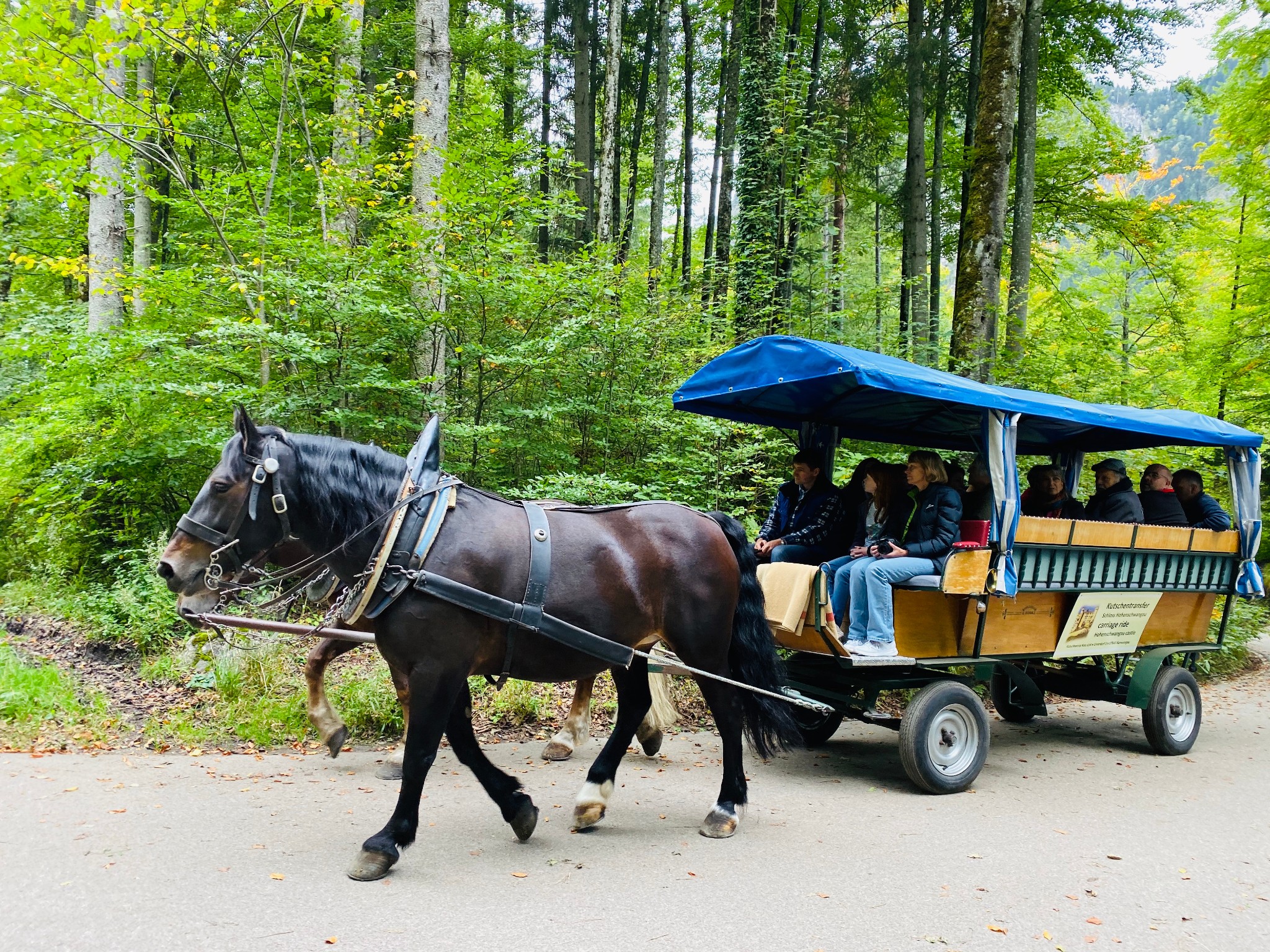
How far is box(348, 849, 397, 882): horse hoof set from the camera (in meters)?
3.35

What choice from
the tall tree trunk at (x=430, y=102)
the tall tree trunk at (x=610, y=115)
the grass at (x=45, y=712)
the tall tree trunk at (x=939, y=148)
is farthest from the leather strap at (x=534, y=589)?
the tall tree trunk at (x=610, y=115)

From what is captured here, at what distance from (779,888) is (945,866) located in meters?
0.91

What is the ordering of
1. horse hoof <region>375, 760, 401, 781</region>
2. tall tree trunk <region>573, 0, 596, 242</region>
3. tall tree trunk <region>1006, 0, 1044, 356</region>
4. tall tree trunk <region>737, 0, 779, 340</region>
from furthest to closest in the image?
tall tree trunk <region>573, 0, 596, 242</region>, tall tree trunk <region>1006, 0, 1044, 356</region>, tall tree trunk <region>737, 0, 779, 340</region>, horse hoof <region>375, 760, 401, 781</region>

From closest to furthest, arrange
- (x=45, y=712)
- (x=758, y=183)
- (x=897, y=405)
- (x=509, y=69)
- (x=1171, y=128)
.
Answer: (x=45, y=712)
(x=897, y=405)
(x=758, y=183)
(x=509, y=69)
(x=1171, y=128)

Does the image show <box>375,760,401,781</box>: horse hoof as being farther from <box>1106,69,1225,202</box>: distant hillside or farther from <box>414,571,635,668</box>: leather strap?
<box>1106,69,1225,202</box>: distant hillside

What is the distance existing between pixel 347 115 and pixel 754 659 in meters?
7.57

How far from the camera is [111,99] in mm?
7461

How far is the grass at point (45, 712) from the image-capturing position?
5.03 metres

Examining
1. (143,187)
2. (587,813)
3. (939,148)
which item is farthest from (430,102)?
(939,148)

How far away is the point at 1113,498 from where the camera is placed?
6852 millimetres

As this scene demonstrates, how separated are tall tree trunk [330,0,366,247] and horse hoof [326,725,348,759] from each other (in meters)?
5.30

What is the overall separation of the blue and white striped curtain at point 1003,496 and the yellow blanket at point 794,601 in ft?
3.84

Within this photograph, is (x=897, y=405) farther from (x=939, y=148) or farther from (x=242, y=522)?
(x=939, y=148)

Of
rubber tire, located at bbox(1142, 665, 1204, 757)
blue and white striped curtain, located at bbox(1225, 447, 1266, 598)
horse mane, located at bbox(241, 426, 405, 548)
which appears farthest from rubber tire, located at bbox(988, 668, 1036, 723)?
horse mane, located at bbox(241, 426, 405, 548)
